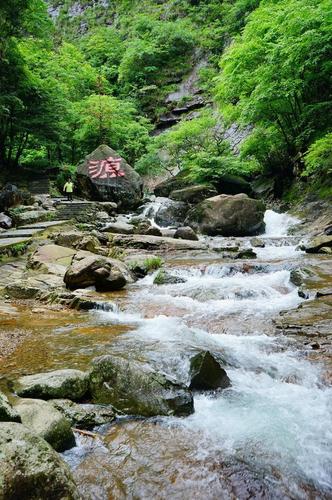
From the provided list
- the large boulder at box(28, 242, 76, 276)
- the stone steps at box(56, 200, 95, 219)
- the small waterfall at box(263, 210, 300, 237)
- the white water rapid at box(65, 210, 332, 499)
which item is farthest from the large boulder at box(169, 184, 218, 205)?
the white water rapid at box(65, 210, 332, 499)

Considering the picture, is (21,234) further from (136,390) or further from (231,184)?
(231,184)

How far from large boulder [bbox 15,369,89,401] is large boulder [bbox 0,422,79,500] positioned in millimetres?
1348

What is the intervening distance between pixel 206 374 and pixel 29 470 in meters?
2.31

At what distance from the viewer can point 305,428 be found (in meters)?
3.42

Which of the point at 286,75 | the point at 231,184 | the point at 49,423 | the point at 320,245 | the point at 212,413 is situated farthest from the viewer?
the point at 231,184

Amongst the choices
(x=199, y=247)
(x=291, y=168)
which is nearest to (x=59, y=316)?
(x=199, y=247)

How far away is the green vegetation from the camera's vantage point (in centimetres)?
1484

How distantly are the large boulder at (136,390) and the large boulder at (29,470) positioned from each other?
138cm

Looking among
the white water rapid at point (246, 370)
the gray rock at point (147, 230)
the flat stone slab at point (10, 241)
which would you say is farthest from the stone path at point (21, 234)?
the white water rapid at point (246, 370)

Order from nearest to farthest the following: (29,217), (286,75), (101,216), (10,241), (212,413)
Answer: (212,413), (10,241), (29,217), (286,75), (101,216)

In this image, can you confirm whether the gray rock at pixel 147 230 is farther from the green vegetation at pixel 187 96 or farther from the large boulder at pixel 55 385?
the large boulder at pixel 55 385

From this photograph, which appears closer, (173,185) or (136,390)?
(136,390)

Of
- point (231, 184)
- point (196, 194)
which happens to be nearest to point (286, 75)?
point (231, 184)

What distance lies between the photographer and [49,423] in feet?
9.73
